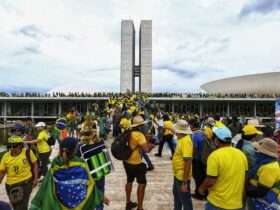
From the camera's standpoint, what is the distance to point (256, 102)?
4381cm

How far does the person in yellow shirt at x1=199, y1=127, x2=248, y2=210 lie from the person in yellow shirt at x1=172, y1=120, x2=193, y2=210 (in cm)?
71

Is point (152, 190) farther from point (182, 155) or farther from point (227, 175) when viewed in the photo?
point (227, 175)

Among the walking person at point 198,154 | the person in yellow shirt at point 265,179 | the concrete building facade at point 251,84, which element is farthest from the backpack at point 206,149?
the concrete building facade at point 251,84

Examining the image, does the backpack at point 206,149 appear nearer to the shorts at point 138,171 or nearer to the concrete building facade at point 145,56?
the shorts at point 138,171

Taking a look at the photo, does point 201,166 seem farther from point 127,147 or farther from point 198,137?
point 127,147

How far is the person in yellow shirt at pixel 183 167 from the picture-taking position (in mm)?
3541

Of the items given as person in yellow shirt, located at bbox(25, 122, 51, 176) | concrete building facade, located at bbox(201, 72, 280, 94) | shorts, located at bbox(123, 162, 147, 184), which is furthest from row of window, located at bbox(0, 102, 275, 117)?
shorts, located at bbox(123, 162, 147, 184)

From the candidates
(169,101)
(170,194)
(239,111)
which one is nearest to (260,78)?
(239,111)

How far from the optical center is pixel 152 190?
583 centimetres

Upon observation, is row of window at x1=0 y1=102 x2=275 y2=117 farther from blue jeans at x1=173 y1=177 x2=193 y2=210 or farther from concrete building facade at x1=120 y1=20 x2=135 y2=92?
blue jeans at x1=173 y1=177 x2=193 y2=210

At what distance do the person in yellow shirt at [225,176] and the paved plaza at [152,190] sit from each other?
Answer: 7.10 feet

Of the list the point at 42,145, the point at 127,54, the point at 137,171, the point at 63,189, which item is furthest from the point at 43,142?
the point at 127,54

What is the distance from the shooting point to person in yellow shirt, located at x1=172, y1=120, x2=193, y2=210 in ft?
11.6

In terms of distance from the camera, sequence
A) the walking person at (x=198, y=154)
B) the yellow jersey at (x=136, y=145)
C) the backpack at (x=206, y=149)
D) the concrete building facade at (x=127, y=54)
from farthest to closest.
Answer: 1. the concrete building facade at (x=127, y=54)
2. the walking person at (x=198, y=154)
3. the backpack at (x=206, y=149)
4. the yellow jersey at (x=136, y=145)
